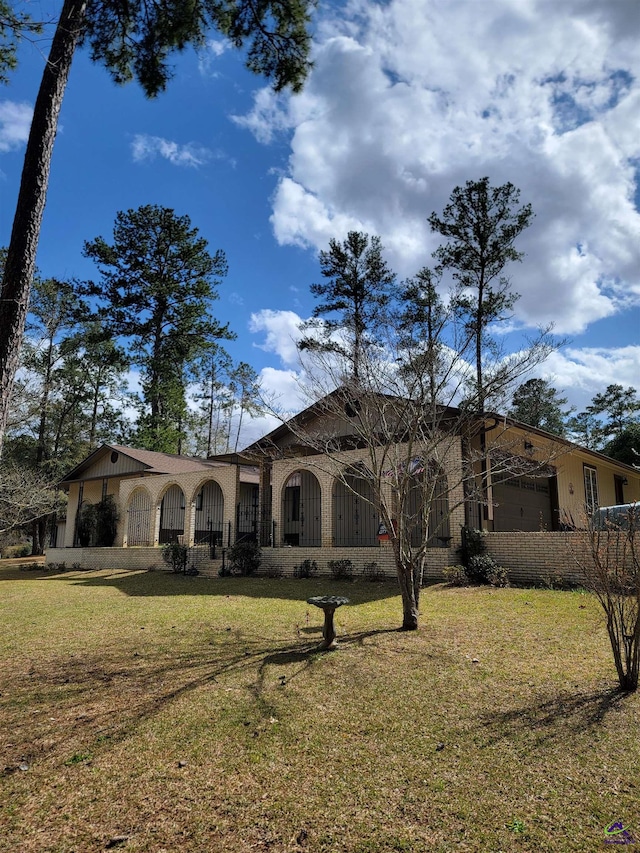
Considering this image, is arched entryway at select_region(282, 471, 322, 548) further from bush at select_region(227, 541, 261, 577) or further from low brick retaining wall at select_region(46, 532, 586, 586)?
low brick retaining wall at select_region(46, 532, 586, 586)

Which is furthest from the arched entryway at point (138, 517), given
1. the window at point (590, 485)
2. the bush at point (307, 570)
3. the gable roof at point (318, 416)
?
the window at point (590, 485)

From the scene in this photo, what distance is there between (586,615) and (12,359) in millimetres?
8193

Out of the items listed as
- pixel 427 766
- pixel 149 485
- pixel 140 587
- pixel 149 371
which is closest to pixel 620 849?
Result: pixel 427 766

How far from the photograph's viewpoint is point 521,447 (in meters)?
15.5

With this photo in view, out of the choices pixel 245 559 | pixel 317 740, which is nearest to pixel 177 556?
pixel 245 559

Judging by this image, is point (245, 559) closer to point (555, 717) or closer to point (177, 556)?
point (177, 556)

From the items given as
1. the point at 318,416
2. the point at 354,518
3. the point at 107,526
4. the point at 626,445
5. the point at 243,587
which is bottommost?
the point at 243,587

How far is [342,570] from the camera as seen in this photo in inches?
520

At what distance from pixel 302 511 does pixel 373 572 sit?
6202 mm

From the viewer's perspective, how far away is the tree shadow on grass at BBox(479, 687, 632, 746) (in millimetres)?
3830

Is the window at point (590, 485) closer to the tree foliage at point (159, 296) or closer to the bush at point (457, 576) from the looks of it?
the bush at point (457, 576)

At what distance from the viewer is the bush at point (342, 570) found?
13.1 metres

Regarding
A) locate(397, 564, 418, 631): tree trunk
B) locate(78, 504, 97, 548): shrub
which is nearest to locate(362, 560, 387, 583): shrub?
locate(397, 564, 418, 631): tree trunk

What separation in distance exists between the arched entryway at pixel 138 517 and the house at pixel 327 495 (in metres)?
0.05
